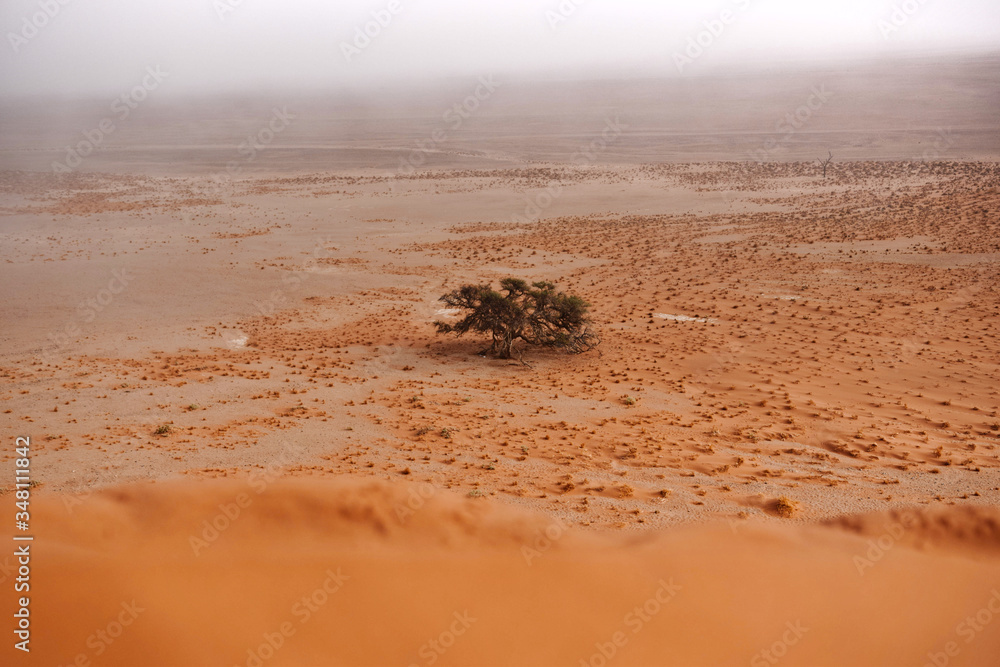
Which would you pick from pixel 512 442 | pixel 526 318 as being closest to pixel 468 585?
pixel 512 442

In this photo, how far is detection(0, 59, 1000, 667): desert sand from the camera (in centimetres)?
648

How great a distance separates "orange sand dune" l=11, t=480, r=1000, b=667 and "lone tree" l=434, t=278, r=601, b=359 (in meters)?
9.04

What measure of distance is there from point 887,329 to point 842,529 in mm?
13284

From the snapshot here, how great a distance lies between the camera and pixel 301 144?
251 ft

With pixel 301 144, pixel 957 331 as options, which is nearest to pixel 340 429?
pixel 957 331

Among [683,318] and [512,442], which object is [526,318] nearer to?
[683,318]

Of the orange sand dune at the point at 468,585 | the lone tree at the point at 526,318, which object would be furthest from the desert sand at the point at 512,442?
the lone tree at the point at 526,318

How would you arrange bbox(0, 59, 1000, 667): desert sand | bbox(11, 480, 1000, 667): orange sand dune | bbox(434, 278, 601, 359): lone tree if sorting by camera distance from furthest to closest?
1. bbox(434, 278, 601, 359): lone tree
2. bbox(0, 59, 1000, 667): desert sand
3. bbox(11, 480, 1000, 667): orange sand dune

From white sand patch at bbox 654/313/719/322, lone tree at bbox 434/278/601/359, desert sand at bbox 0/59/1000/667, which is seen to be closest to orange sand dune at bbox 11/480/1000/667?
desert sand at bbox 0/59/1000/667

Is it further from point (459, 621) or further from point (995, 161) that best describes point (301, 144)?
point (459, 621)

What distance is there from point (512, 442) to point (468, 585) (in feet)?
14.1

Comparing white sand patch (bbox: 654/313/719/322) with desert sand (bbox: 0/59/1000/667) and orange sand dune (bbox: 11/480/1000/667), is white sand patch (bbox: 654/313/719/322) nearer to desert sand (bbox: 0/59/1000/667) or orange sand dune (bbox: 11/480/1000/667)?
desert sand (bbox: 0/59/1000/667)

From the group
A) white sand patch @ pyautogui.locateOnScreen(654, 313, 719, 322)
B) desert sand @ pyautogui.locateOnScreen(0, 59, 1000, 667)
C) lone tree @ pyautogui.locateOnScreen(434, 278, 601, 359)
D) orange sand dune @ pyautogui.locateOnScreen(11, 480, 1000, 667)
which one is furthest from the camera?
white sand patch @ pyautogui.locateOnScreen(654, 313, 719, 322)

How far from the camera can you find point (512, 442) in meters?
11.1
